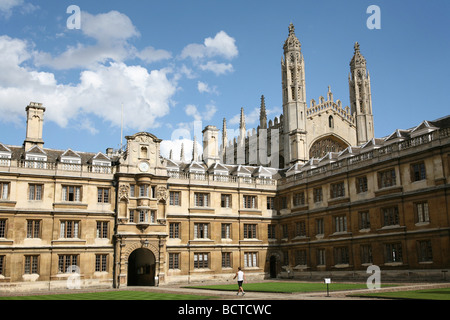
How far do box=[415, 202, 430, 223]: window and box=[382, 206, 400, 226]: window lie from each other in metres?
2.04

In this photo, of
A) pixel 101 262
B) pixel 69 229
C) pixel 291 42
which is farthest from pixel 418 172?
pixel 291 42

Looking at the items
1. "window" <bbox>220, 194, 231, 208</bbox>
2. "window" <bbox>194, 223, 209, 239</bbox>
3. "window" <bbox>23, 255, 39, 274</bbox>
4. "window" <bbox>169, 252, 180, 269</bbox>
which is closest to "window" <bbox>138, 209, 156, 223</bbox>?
"window" <bbox>169, 252, 180, 269</bbox>

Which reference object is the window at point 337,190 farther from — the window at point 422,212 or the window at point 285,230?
the window at point 422,212

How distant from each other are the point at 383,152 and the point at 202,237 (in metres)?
19.8

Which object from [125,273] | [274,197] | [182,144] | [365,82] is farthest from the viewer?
[182,144]

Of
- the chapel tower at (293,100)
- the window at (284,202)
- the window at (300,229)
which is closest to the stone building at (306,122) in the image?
the chapel tower at (293,100)

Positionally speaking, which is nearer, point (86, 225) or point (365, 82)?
point (86, 225)

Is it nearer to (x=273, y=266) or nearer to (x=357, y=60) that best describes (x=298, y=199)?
(x=273, y=266)

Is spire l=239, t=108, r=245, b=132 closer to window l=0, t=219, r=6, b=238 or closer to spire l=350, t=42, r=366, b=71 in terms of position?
spire l=350, t=42, r=366, b=71

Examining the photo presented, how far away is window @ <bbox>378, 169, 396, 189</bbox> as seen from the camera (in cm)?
3931
